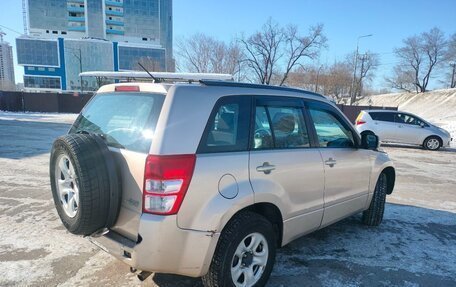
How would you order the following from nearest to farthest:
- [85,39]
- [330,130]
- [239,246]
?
[239,246]
[330,130]
[85,39]

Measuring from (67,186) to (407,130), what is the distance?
587 inches

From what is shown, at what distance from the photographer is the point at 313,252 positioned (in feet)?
12.6

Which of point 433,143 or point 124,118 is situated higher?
point 124,118

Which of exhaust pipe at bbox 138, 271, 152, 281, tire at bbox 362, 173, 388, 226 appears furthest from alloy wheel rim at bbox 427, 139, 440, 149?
exhaust pipe at bbox 138, 271, 152, 281

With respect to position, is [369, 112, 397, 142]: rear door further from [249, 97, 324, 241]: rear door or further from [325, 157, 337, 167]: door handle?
[249, 97, 324, 241]: rear door

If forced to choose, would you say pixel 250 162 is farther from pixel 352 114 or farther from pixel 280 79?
pixel 280 79

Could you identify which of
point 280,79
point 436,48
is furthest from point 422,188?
point 436,48

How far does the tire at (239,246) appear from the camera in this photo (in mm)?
2559

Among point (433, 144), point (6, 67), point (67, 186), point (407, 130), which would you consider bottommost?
point (433, 144)

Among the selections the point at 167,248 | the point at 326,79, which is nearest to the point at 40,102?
the point at 167,248

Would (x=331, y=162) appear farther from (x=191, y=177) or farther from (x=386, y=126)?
(x=386, y=126)

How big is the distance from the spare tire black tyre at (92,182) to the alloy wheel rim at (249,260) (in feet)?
3.50

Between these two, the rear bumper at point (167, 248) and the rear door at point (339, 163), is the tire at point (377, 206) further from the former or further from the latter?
the rear bumper at point (167, 248)

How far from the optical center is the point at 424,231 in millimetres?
4578
